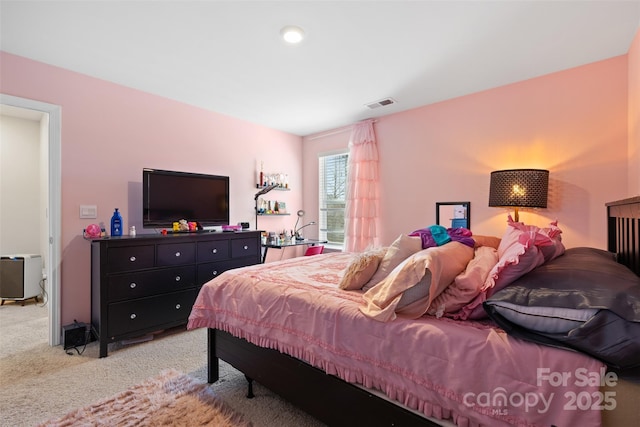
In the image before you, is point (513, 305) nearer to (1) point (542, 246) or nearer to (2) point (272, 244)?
(1) point (542, 246)

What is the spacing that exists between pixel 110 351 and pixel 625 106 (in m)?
4.85

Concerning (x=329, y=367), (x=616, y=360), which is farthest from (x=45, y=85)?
(x=616, y=360)

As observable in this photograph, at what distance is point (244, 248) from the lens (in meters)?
3.45

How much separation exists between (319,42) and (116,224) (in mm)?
2488

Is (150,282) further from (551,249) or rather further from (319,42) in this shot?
(551,249)

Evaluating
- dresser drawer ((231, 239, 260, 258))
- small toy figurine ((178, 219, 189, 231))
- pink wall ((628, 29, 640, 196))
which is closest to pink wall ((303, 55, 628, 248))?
pink wall ((628, 29, 640, 196))

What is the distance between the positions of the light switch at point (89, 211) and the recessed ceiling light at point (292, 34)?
2416mm

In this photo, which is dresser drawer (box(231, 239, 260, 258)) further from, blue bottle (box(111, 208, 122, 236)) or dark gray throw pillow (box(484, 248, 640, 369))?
dark gray throw pillow (box(484, 248, 640, 369))

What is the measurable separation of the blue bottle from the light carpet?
4.84 feet

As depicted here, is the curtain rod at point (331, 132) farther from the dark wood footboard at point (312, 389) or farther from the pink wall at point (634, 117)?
the dark wood footboard at point (312, 389)

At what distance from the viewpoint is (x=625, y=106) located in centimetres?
246

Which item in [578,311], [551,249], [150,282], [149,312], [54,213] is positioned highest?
[54,213]

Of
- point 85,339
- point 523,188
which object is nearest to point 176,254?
point 85,339

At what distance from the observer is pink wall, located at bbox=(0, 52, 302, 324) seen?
268cm
